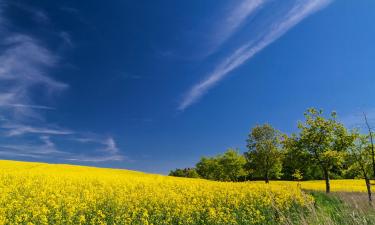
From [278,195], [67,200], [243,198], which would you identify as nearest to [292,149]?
[278,195]

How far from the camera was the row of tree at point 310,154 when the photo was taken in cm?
2522

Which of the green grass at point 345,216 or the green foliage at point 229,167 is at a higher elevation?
the green foliage at point 229,167

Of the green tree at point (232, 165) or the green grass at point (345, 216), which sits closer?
the green grass at point (345, 216)

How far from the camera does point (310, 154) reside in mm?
38781

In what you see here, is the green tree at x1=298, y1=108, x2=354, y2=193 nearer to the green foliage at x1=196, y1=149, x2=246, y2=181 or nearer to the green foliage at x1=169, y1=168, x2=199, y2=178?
the green foliage at x1=196, y1=149, x2=246, y2=181

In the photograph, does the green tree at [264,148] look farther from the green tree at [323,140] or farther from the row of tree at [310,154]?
the green tree at [323,140]

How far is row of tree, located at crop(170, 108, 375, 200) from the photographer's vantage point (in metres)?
25.2

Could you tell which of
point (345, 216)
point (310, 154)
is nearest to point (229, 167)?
point (310, 154)

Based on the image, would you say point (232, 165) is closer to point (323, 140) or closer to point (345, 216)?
point (323, 140)

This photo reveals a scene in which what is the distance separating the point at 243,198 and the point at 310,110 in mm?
26225

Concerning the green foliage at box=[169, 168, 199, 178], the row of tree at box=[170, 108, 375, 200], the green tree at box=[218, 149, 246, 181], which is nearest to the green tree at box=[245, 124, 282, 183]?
the row of tree at box=[170, 108, 375, 200]

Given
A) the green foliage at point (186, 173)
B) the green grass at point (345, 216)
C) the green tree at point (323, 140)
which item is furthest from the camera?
the green foliage at point (186, 173)

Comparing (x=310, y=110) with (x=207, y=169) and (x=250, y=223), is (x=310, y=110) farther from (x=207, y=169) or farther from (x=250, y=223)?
(x=207, y=169)

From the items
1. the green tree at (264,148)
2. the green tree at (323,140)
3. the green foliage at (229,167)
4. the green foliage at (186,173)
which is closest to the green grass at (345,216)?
the green tree at (323,140)
